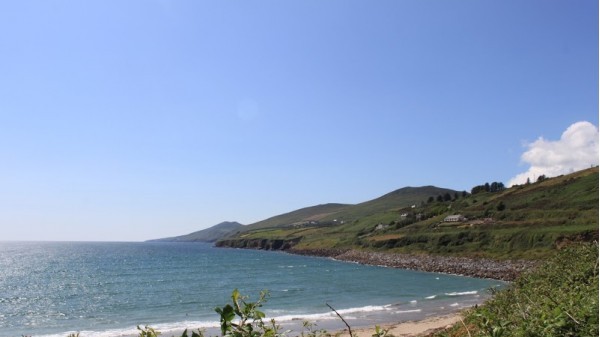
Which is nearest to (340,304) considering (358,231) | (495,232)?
(495,232)

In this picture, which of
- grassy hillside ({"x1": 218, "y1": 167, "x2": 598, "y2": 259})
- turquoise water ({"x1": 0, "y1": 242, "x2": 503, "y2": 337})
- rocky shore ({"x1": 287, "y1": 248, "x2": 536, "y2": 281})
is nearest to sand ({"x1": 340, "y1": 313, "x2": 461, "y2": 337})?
turquoise water ({"x1": 0, "y1": 242, "x2": 503, "y2": 337})

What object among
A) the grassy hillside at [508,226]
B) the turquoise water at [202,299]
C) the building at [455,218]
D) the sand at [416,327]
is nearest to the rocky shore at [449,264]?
the grassy hillside at [508,226]

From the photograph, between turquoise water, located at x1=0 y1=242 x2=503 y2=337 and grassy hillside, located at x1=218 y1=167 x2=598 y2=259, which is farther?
grassy hillside, located at x1=218 y1=167 x2=598 y2=259

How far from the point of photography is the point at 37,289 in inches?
2753

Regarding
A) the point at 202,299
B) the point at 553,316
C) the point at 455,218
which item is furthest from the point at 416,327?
the point at 455,218

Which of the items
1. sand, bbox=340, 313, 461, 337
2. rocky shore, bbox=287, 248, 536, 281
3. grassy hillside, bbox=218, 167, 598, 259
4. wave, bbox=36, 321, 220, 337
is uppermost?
grassy hillside, bbox=218, 167, 598, 259

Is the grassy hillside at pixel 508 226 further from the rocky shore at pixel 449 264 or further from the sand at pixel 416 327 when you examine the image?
the sand at pixel 416 327

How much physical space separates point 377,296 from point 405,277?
74.4ft

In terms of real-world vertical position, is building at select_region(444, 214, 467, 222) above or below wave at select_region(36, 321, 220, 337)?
above

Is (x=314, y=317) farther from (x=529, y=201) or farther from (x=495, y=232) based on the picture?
(x=529, y=201)

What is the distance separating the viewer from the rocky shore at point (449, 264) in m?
73.2

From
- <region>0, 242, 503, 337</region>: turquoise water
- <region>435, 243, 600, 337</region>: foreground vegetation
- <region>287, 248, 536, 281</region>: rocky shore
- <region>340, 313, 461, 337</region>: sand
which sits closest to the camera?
<region>435, 243, 600, 337</region>: foreground vegetation

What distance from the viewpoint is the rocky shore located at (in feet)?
240

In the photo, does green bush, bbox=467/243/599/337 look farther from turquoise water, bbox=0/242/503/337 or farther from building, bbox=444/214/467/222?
building, bbox=444/214/467/222
